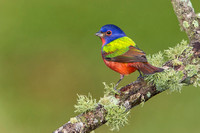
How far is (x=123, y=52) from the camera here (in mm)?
4719

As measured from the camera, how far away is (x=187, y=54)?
4664 millimetres

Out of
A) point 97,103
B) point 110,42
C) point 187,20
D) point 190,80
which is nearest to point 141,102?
point 97,103

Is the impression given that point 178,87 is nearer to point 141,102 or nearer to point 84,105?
point 141,102

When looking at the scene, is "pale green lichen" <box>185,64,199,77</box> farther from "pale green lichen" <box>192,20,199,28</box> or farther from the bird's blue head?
the bird's blue head

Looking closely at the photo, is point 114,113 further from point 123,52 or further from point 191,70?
point 191,70

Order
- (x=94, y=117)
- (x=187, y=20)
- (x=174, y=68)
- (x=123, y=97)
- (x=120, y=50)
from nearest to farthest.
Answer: (x=94, y=117), (x=123, y=97), (x=174, y=68), (x=120, y=50), (x=187, y=20)

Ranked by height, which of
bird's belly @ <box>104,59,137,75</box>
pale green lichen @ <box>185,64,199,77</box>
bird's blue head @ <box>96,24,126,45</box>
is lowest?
pale green lichen @ <box>185,64,199,77</box>

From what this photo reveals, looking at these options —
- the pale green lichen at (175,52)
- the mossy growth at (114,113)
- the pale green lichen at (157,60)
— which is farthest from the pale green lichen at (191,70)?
the mossy growth at (114,113)

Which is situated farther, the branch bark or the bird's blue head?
the bird's blue head

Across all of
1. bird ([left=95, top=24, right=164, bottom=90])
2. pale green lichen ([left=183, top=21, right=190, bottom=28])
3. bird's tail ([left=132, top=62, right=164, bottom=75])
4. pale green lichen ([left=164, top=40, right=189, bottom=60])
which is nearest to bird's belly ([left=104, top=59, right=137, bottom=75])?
bird ([left=95, top=24, right=164, bottom=90])

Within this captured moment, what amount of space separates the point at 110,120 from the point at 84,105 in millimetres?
373

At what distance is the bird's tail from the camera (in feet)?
14.0

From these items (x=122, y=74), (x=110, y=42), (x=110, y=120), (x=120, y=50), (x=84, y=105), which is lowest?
(x=110, y=120)

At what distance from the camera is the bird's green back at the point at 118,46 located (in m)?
4.77
